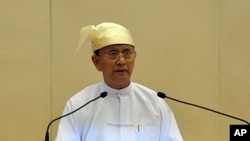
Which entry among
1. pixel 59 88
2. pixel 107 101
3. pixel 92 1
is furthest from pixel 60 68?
pixel 107 101

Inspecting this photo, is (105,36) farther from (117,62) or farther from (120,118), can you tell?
(120,118)

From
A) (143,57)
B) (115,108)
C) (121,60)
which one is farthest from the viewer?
(143,57)

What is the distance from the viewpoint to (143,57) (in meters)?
3.10

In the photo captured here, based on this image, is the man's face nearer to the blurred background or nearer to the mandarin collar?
the mandarin collar

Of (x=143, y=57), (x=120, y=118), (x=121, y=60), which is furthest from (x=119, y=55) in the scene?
(x=143, y=57)

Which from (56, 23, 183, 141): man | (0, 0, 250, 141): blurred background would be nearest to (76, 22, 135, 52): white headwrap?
(56, 23, 183, 141): man

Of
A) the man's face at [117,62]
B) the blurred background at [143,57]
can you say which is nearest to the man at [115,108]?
the man's face at [117,62]

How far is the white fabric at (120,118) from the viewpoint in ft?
7.50

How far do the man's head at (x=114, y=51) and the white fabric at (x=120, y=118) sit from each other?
0.10m

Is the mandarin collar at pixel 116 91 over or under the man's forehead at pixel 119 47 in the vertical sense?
A: under

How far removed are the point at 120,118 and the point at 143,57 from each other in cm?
84

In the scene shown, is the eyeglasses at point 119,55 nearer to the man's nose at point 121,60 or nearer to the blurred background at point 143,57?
the man's nose at point 121,60

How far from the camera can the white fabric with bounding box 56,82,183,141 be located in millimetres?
2285

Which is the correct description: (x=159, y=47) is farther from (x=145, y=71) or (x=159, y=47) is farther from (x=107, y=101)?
(x=107, y=101)
